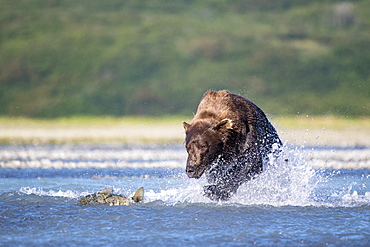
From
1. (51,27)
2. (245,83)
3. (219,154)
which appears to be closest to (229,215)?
(219,154)

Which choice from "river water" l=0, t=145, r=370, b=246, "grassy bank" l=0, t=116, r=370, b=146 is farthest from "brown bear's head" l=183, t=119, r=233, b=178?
"grassy bank" l=0, t=116, r=370, b=146

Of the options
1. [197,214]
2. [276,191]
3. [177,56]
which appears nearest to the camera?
[197,214]

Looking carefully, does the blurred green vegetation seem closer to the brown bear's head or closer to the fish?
the brown bear's head

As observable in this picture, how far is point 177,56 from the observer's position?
7456cm

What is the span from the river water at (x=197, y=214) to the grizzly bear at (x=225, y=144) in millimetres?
320

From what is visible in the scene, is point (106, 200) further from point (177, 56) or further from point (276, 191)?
point (177, 56)

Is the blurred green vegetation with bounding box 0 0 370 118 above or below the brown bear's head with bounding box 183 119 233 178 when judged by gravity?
above

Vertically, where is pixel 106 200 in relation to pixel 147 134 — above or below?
below

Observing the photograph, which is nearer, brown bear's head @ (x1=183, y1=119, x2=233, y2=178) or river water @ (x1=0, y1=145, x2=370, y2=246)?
river water @ (x1=0, y1=145, x2=370, y2=246)

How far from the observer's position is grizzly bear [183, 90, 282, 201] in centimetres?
896

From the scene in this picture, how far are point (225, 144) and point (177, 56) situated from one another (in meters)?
66.0

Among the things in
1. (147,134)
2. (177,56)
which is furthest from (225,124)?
(177,56)

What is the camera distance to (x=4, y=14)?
270 ft

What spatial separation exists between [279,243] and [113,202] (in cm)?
288
